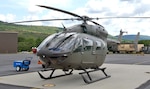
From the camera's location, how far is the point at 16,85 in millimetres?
10953

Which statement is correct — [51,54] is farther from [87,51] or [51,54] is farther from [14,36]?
[14,36]

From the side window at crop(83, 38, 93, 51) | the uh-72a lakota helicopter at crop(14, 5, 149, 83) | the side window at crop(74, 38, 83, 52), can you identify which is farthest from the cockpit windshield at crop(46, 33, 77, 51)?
the side window at crop(83, 38, 93, 51)

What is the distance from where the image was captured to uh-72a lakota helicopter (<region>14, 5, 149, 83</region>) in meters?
10.8

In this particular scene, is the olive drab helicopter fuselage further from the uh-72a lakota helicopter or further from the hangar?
the hangar

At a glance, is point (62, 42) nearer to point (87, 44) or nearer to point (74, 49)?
point (74, 49)

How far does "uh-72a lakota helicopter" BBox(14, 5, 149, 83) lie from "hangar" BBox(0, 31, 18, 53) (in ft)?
154

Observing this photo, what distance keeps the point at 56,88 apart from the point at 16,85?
1.81 meters

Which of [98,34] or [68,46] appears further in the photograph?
[98,34]

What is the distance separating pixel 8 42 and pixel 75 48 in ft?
164

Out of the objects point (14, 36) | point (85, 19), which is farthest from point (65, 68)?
point (14, 36)

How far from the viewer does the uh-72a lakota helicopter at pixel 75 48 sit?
10.8 m

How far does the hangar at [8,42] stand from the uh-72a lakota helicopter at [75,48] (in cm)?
4687

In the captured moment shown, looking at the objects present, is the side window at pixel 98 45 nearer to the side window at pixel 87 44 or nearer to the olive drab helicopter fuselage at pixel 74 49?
the olive drab helicopter fuselage at pixel 74 49

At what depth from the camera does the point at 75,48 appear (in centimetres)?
1127
